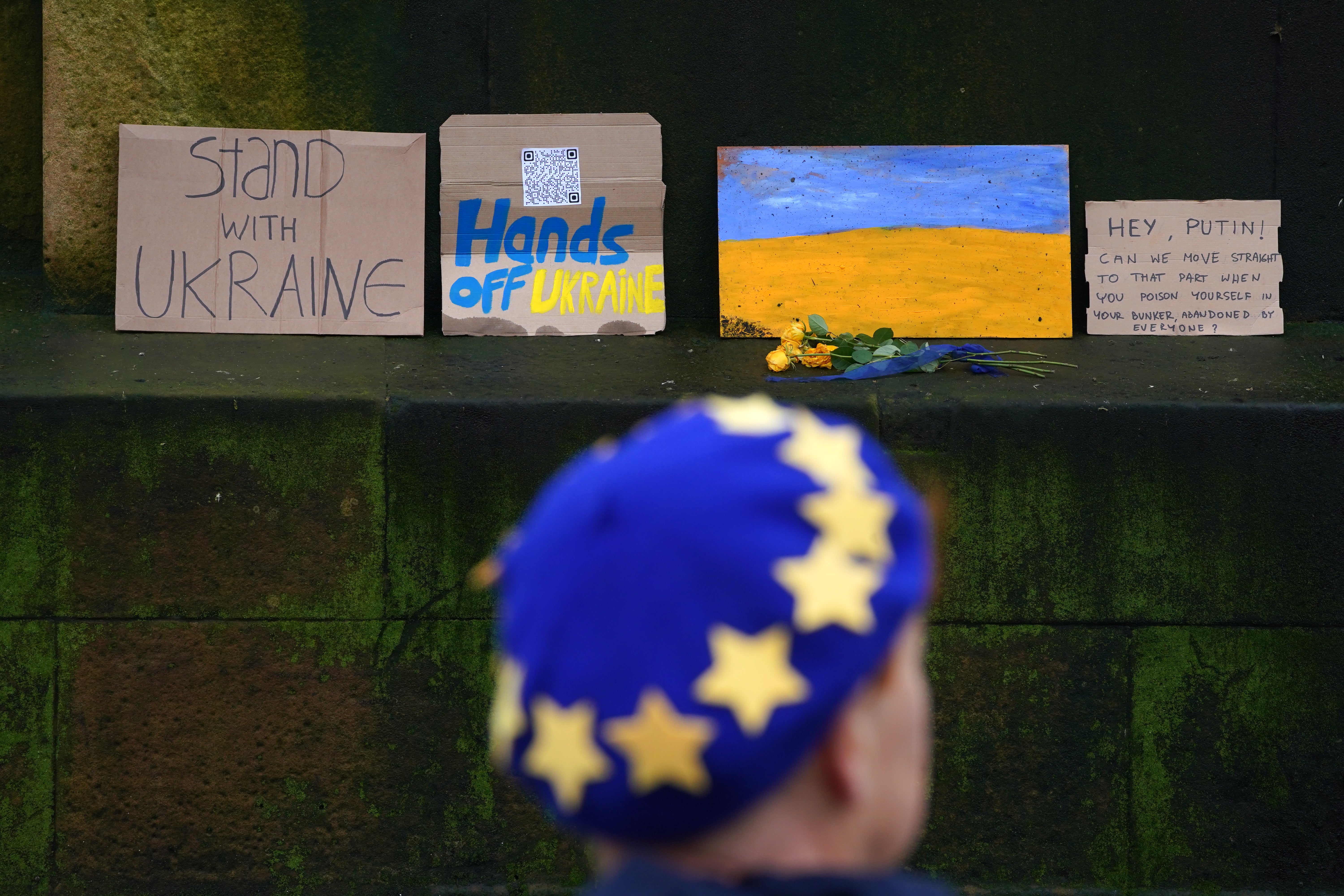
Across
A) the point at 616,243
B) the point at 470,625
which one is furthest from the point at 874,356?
the point at 470,625

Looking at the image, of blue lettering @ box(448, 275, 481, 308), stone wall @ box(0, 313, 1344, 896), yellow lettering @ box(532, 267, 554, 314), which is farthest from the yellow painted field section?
blue lettering @ box(448, 275, 481, 308)

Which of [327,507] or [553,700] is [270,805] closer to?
[327,507]

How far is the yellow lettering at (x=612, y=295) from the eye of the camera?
375 centimetres

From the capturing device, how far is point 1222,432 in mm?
3145

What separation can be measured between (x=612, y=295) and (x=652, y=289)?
0.13m

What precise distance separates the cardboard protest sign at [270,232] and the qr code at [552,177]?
336mm

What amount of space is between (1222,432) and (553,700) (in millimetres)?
2865

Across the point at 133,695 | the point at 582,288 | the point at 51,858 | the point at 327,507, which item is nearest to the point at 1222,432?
the point at 582,288

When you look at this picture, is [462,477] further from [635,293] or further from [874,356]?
[874,356]

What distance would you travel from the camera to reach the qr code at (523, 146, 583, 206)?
3.77 m

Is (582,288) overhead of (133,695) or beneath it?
overhead

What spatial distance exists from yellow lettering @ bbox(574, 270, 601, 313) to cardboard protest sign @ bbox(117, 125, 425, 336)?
48 cm

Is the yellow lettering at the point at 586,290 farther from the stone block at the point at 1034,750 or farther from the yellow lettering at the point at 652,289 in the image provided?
the stone block at the point at 1034,750

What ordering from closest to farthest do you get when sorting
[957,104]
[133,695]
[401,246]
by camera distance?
[133,695]
[401,246]
[957,104]
